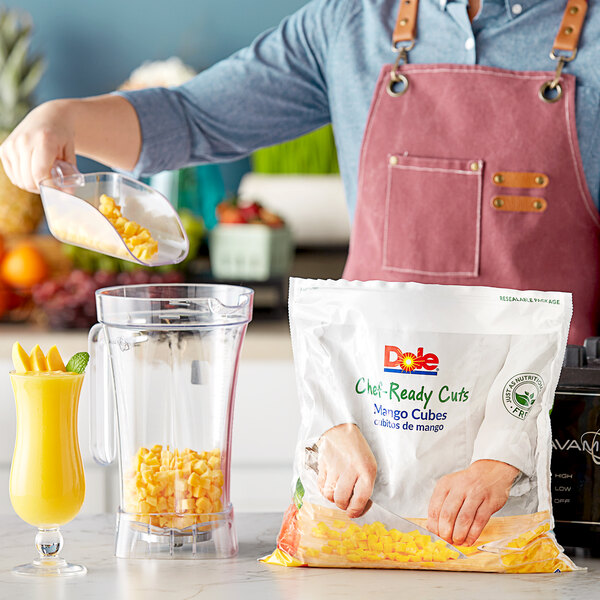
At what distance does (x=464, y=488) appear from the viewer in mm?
799

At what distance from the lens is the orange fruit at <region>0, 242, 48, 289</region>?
226 centimetres

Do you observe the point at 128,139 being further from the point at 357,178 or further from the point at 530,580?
the point at 530,580

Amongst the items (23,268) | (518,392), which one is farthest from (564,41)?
(23,268)

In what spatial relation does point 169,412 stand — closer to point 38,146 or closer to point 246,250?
point 38,146

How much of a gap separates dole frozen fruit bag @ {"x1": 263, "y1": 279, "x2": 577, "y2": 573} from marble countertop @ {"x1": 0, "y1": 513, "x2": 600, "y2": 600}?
0.6 inches

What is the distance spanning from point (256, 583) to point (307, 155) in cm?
182

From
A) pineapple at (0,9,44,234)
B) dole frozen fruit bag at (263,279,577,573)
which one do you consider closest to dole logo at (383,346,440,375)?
dole frozen fruit bag at (263,279,577,573)

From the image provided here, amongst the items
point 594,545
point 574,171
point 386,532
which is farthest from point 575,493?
point 574,171

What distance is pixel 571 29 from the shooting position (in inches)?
49.6

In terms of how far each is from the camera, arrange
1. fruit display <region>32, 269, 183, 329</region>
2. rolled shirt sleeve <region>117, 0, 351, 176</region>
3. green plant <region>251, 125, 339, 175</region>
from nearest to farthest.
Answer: rolled shirt sleeve <region>117, 0, 351, 176</region>, fruit display <region>32, 269, 183, 329</region>, green plant <region>251, 125, 339, 175</region>

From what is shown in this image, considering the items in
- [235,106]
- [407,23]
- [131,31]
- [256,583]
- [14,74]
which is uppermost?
[131,31]

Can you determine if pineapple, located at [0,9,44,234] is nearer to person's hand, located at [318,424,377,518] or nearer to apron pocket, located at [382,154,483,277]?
apron pocket, located at [382,154,483,277]

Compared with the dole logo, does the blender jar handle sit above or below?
below

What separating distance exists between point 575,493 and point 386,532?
0.60 ft
